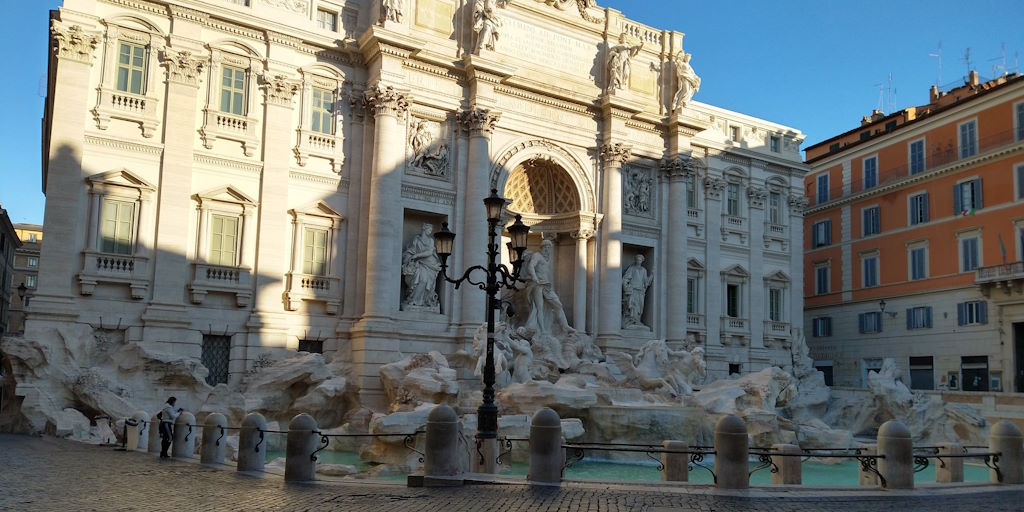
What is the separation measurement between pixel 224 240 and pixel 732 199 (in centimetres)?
2138

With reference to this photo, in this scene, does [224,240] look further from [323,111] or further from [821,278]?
[821,278]

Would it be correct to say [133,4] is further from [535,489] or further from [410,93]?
[535,489]

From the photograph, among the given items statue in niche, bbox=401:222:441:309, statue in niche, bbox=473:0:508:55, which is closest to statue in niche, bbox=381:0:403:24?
statue in niche, bbox=473:0:508:55

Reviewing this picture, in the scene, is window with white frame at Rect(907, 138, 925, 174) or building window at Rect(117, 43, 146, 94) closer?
building window at Rect(117, 43, 146, 94)

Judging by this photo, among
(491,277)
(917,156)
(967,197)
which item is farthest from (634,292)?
(491,277)

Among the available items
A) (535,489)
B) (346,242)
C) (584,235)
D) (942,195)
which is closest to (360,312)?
(346,242)

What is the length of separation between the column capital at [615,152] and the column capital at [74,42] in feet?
55.2

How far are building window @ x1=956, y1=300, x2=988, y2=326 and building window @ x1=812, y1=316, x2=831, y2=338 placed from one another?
768cm

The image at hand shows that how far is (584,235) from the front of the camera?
3080 centimetres

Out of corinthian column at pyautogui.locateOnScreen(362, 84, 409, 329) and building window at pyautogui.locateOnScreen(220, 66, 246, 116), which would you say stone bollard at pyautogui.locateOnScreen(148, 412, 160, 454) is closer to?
corinthian column at pyautogui.locateOnScreen(362, 84, 409, 329)

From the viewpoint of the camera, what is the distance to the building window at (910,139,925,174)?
125ft

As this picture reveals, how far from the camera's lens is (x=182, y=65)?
24.0 meters

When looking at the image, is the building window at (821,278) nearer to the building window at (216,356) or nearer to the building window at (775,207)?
the building window at (775,207)

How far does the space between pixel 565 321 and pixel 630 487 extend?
16.9 metres
